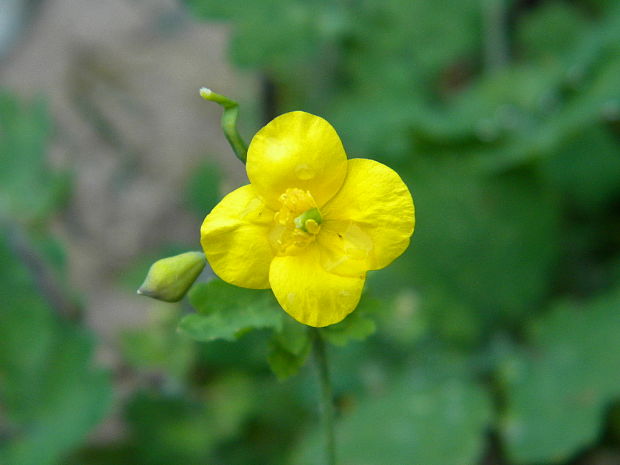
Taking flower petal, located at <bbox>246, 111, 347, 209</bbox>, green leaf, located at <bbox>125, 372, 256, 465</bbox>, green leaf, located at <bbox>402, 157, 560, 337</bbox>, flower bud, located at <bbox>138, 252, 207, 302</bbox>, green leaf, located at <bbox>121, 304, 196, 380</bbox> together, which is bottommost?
green leaf, located at <bbox>125, 372, 256, 465</bbox>

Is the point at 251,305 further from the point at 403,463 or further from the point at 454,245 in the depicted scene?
the point at 454,245

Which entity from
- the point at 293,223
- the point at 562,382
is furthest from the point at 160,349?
the point at 293,223

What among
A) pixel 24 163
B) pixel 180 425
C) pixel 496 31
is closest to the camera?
pixel 180 425

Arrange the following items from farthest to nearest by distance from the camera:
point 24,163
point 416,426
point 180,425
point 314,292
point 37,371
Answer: point 24,163
point 180,425
point 37,371
point 416,426
point 314,292

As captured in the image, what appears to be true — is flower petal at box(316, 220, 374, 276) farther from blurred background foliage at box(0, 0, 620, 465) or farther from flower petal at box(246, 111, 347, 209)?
blurred background foliage at box(0, 0, 620, 465)

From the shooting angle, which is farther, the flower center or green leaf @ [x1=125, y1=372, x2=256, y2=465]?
green leaf @ [x1=125, y1=372, x2=256, y2=465]

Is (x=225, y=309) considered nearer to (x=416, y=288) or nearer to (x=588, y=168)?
(x=416, y=288)

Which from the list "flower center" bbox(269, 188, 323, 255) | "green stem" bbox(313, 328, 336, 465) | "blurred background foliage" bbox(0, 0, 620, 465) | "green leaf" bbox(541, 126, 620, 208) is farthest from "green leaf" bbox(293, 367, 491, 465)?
"flower center" bbox(269, 188, 323, 255)

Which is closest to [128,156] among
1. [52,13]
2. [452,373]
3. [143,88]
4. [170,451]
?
[143,88]
